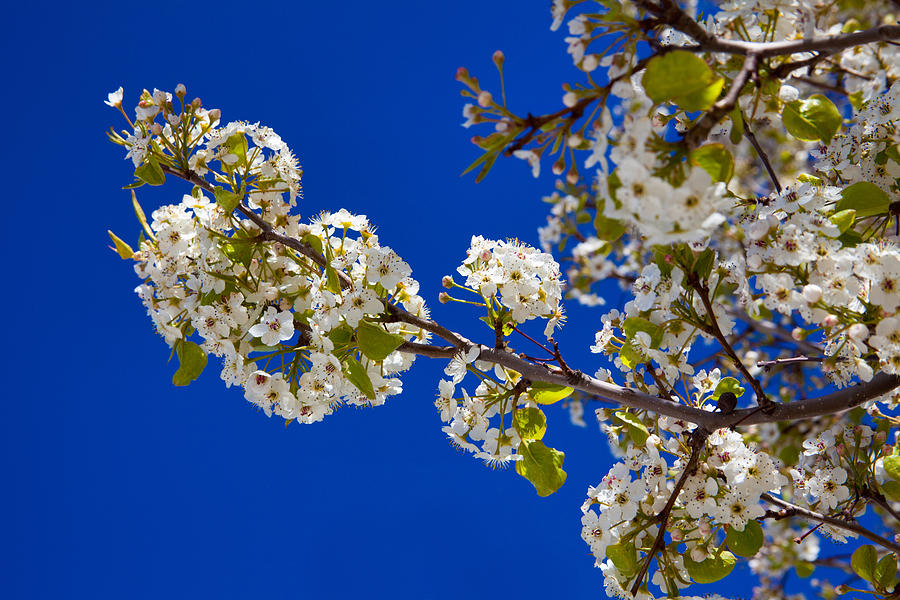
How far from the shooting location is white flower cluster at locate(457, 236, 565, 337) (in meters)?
1.47

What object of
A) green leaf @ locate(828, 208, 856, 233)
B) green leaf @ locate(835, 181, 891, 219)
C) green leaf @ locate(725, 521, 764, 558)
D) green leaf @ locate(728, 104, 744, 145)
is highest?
green leaf @ locate(835, 181, 891, 219)

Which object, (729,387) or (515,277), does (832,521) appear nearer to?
(729,387)

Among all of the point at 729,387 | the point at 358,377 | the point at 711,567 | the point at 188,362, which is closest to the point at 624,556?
the point at 711,567

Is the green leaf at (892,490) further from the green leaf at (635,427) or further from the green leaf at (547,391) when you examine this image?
the green leaf at (547,391)

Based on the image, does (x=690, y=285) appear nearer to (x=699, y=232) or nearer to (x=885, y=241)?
(x=885, y=241)

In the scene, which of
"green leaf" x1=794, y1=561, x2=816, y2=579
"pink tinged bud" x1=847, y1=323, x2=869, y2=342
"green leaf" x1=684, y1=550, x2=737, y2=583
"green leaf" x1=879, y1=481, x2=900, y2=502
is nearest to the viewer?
"pink tinged bud" x1=847, y1=323, x2=869, y2=342

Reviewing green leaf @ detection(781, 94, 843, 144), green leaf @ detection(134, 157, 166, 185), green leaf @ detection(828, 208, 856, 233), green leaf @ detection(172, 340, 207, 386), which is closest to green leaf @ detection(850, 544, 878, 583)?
green leaf @ detection(828, 208, 856, 233)

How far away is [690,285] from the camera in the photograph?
1278 millimetres

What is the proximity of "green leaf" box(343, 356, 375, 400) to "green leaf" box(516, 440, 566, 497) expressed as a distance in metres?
0.41

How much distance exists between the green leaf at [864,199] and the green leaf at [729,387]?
451 mm

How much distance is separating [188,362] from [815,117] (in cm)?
141

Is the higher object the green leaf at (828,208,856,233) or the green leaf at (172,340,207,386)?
the green leaf at (828,208,856,233)

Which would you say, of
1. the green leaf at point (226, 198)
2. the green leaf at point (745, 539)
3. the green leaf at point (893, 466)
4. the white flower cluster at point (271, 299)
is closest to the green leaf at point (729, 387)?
the green leaf at point (745, 539)

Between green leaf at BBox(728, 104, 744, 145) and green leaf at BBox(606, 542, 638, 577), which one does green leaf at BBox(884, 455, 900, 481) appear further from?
green leaf at BBox(728, 104, 744, 145)
